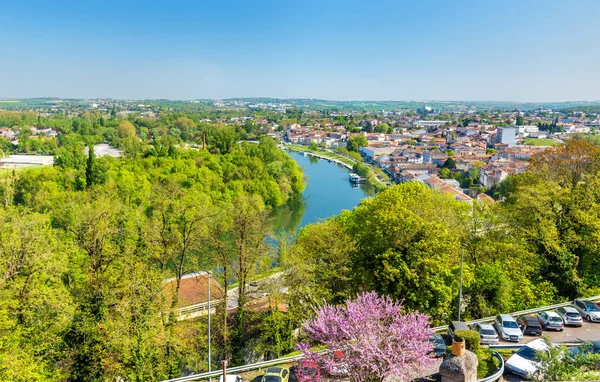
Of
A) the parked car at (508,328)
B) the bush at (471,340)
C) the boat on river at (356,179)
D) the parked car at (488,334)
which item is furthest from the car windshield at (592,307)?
the boat on river at (356,179)

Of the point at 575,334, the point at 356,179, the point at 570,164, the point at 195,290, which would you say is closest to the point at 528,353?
the point at 575,334

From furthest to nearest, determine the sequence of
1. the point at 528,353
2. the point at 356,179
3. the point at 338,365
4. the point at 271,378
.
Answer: the point at 356,179
the point at 528,353
the point at 271,378
the point at 338,365

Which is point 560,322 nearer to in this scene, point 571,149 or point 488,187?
point 571,149

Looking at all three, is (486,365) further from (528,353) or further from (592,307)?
(592,307)

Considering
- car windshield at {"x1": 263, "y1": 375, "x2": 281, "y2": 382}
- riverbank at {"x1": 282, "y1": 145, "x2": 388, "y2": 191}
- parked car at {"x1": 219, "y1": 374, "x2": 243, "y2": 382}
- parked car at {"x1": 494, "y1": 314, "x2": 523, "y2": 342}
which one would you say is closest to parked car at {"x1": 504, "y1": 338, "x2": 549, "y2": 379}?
parked car at {"x1": 494, "y1": 314, "x2": 523, "y2": 342}

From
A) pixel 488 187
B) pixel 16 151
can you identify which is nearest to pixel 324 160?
pixel 488 187

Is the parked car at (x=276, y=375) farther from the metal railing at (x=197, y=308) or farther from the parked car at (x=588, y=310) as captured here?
the parked car at (x=588, y=310)

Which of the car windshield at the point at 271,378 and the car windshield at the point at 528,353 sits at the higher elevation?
the car windshield at the point at 528,353
